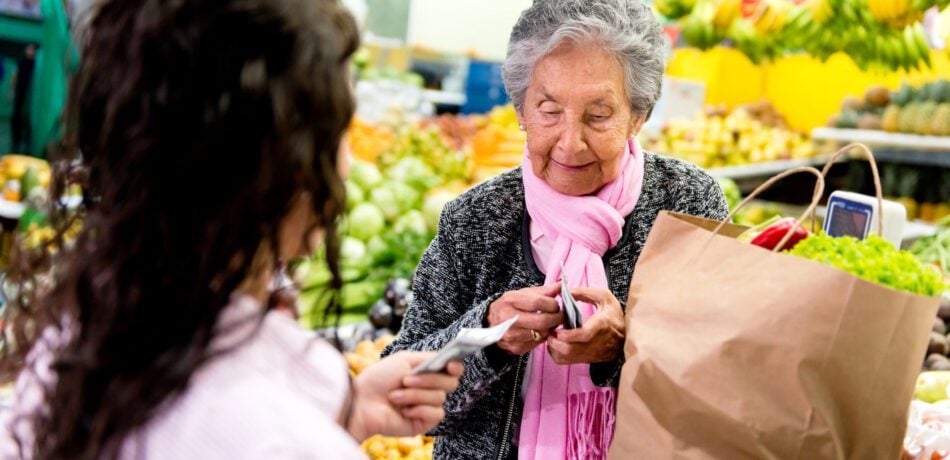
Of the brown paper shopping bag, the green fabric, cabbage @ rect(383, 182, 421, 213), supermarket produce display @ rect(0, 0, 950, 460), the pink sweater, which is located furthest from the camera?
cabbage @ rect(383, 182, 421, 213)

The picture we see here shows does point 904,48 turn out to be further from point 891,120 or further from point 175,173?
point 175,173

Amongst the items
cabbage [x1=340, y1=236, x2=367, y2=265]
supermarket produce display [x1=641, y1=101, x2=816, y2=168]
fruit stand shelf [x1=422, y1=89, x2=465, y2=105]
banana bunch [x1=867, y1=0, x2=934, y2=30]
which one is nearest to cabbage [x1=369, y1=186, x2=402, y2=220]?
cabbage [x1=340, y1=236, x2=367, y2=265]

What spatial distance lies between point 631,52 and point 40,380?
135 centimetres

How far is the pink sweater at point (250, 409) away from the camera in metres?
0.93

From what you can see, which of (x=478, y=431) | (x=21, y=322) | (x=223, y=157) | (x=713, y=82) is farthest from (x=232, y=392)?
(x=713, y=82)

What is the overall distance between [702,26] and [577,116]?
4133mm

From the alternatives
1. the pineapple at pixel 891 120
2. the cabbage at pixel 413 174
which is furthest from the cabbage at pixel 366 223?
the pineapple at pixel 891 120

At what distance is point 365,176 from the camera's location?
5.42 meters

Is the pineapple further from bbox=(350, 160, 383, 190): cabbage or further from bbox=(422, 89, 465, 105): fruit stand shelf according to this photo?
bbox=(422, 89, 465, 105): fruit stand shelf

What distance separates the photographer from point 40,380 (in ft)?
3.46

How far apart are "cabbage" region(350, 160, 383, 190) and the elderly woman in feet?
11.0

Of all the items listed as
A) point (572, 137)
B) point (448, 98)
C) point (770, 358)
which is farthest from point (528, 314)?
point (448, 98)

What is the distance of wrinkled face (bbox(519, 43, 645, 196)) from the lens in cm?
189

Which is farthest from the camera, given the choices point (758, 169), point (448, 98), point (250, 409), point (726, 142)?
point (448, 98)
